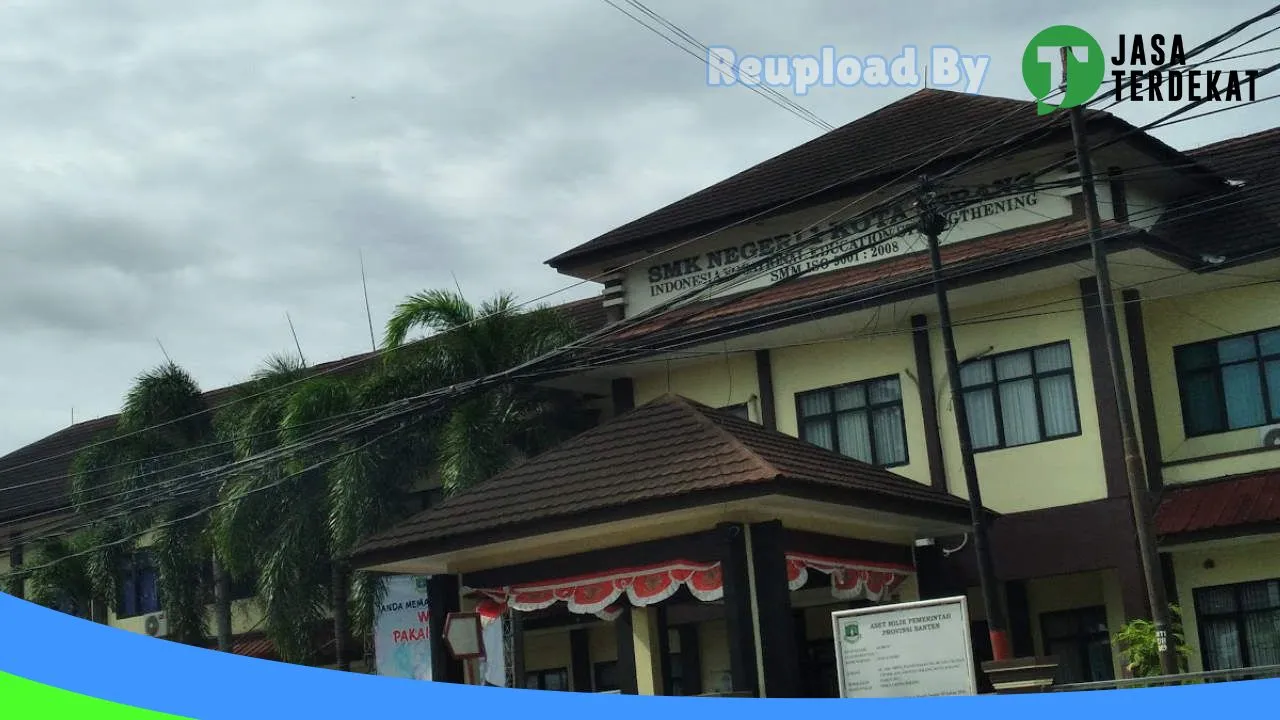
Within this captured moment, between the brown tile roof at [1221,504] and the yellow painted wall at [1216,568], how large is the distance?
647 millimetres

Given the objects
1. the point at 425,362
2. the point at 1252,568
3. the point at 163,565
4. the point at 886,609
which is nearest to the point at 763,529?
the point at 886,609

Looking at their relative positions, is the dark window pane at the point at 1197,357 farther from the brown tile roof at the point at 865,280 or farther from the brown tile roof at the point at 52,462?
the brown tile roof at the point at 52,462

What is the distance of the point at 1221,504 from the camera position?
19.5 metres

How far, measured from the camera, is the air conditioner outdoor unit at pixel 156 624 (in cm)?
3180

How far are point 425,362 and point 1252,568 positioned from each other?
11979 millimetres

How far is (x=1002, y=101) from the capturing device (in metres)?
23.4

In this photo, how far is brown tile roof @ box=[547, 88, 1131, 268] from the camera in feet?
71.8

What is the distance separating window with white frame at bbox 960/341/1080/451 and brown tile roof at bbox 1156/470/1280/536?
158 centimetres

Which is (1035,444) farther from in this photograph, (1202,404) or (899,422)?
(1202,404)

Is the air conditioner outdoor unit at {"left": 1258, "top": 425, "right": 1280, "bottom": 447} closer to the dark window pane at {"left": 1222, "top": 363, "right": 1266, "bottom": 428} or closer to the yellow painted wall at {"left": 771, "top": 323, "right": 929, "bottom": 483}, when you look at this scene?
the dark window pane at {"left": 1222, "top": 363, "right": 1266, "bottom": 428}

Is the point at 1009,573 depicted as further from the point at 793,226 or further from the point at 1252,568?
the point at 793,226

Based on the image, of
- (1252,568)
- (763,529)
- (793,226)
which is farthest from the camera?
(793,226)

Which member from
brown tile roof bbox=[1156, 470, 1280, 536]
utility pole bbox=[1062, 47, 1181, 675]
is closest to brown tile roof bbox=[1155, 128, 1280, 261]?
brown tile roof bbox=[1156, 470, 1280, 536]

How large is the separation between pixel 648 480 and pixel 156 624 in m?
18.8
